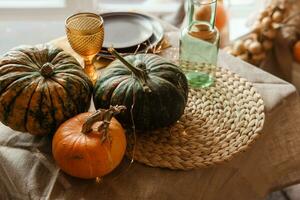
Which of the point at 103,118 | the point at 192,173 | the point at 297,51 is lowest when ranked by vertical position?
the point at 297,51

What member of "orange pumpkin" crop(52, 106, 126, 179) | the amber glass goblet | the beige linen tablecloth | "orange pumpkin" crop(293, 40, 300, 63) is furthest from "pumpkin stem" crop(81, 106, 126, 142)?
"orange pumpkin" crop(293, 40, 300, 63)

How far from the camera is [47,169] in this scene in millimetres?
841

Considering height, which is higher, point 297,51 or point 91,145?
point 91,145

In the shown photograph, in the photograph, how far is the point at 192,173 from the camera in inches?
33.2

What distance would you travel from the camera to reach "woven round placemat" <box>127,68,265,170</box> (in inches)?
33.7

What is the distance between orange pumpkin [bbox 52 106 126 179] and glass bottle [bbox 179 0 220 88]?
31 centimetres

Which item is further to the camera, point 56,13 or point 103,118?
point 56,13

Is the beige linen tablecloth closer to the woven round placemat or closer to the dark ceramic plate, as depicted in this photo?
the woven round placemat

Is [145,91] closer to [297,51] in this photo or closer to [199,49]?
[199,49]

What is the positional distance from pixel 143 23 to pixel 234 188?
19.1 inches

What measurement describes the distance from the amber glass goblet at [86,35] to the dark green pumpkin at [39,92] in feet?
0.31

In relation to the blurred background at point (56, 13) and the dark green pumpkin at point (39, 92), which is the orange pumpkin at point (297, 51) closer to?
the blurred background at point (56, 13)

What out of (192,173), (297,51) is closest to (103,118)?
(192,173)

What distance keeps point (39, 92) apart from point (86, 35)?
0.19 m
